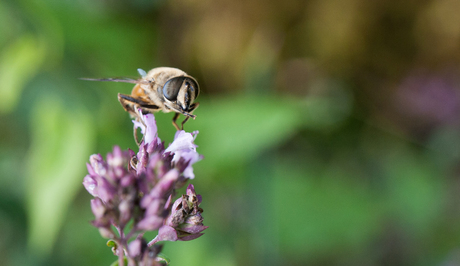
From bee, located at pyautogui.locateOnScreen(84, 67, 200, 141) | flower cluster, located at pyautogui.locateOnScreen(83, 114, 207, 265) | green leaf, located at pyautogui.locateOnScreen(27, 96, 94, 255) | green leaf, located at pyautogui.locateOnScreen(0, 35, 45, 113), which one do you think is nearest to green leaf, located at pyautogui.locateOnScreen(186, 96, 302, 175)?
green leaf, located at pyautogui.locateOnScreen(27, 96, 94, 255)

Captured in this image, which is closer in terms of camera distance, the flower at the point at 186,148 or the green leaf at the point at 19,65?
the flower at the point at 186,148

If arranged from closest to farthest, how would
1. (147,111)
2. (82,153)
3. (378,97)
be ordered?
(147,111) < (82,153) < (378,97)

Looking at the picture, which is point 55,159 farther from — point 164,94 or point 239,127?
point 164,94

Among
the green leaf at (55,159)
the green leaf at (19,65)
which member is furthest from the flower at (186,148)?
the green leaf at (19,65)

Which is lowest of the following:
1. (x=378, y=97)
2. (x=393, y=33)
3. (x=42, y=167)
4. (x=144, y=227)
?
(x=144, y=227)

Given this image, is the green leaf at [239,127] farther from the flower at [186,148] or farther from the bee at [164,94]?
the flower at [186,148]

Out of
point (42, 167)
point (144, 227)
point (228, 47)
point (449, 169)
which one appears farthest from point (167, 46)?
point (144, 227)

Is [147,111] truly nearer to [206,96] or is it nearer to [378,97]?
[206,96]
